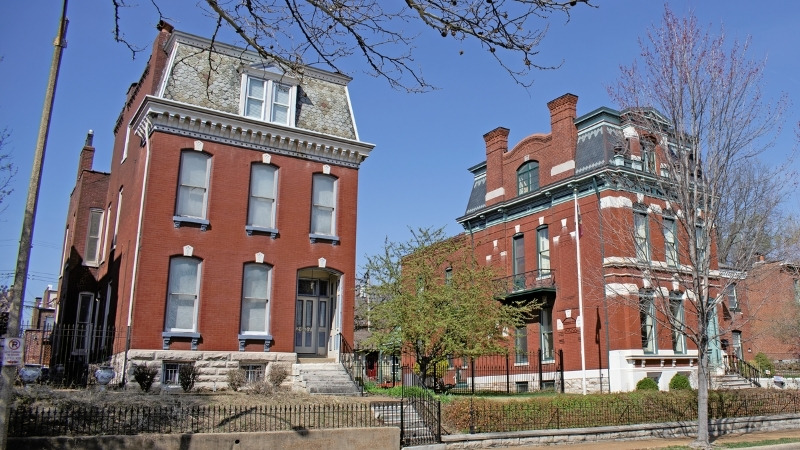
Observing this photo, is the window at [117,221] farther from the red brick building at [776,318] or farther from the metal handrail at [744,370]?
the red brick building at [776,318]

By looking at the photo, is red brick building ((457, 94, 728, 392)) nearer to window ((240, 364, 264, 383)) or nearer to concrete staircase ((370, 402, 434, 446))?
concrete staircase ((370, 402, 434, 446))

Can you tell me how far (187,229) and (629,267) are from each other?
57.9 feet

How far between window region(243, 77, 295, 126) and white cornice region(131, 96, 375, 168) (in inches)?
26.0

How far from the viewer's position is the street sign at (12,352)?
29.8ft

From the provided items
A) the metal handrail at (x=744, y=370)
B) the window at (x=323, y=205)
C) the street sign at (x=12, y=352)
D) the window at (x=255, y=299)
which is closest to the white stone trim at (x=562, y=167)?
the metal handrail at (x=744, y=370)

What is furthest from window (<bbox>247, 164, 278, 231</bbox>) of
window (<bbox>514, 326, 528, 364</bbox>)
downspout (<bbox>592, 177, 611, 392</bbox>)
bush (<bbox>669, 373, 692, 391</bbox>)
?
bush (<bbox>669, 373, 692, 391</bbox>)

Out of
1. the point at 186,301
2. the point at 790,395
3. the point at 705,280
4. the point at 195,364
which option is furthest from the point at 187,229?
the point at 790,395

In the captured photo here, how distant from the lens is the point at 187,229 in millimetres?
20734

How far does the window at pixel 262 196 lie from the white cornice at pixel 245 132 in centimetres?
76

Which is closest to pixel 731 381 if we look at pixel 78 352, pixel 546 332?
pixel 546 332

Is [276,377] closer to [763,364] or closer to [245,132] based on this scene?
[245,132]

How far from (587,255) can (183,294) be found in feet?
54.6

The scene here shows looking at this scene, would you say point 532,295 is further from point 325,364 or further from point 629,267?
point 325,364

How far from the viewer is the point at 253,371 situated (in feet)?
68.5
